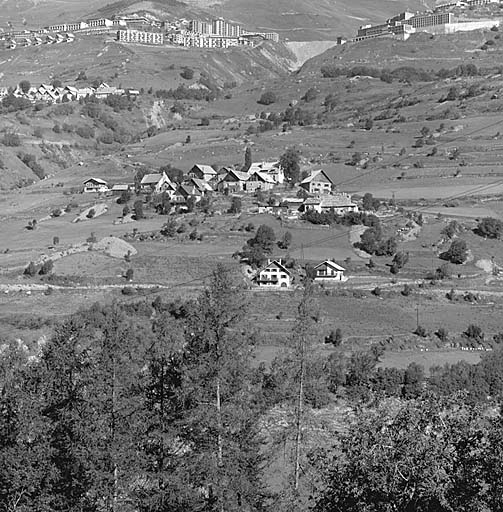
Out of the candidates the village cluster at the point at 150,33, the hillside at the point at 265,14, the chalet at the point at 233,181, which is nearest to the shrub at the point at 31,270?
the chalet at the point at 233,181

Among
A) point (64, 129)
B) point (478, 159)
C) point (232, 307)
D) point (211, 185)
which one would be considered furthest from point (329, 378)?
point (64, 129)

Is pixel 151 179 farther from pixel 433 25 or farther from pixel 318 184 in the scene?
pixel 433 25

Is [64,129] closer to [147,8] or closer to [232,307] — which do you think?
[232,307]

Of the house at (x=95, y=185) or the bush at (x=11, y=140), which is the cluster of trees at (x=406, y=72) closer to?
the bush at (x=11, y=140)

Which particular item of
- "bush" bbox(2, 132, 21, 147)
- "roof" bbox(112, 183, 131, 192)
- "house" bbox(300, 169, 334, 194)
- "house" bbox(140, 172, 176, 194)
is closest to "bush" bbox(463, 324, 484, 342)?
"house" bbox(300, 169, 334, 194)

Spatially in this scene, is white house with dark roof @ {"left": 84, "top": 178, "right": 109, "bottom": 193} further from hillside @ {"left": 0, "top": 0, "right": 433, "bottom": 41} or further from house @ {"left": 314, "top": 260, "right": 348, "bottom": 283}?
hillside @ {"left": 0, "top": 0, "right": 433, "bottom": 41}

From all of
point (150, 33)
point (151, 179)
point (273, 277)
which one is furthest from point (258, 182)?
point (150, 33)
